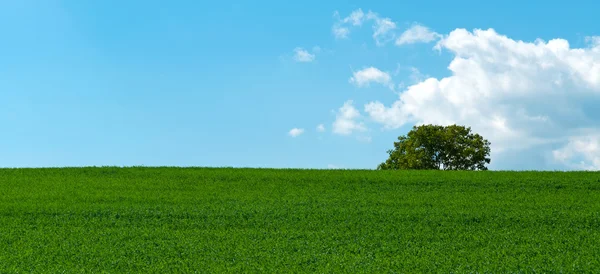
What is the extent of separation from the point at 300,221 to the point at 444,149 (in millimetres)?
30957

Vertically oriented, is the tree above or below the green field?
above

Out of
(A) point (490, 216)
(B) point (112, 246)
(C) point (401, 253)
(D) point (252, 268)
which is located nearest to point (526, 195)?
(A) point (490, 216)

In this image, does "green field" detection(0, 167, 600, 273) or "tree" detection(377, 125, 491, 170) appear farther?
"tree" detection(377, 125, 491, 170)

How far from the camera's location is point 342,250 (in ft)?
43.3

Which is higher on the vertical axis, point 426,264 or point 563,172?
point 563,172

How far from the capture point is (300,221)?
16.1 metres

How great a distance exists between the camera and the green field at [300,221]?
40.4 ft

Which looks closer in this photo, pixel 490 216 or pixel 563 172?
pixel 490 216

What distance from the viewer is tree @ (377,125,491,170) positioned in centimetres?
4428

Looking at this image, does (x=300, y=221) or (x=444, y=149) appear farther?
(x=444, y=149)

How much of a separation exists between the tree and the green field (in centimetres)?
1933

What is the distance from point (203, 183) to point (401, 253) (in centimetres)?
1157

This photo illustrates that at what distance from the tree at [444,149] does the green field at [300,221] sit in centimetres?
1933

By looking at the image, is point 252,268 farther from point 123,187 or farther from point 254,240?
point 123,187
